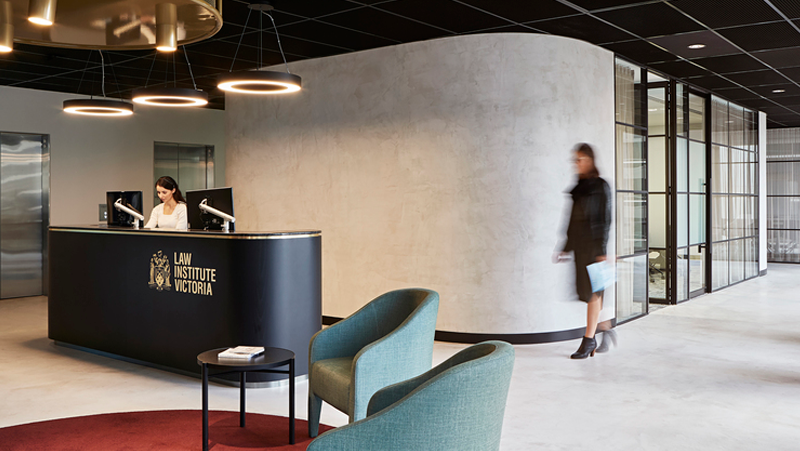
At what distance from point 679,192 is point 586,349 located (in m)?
4.34

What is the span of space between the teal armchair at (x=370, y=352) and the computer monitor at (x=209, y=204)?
1.90 m

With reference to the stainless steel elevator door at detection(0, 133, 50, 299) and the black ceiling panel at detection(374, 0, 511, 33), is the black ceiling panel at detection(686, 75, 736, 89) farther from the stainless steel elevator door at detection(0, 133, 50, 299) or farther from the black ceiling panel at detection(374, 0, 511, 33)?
the stainless steel elevator door at detection(0, 133, 50, 299)

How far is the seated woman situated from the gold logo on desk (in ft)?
3.70

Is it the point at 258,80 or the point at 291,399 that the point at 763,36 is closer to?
the point at 258,80

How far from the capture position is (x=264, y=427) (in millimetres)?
4234

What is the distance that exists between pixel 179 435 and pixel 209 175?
29.1 feet

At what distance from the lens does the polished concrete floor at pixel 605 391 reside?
409cm

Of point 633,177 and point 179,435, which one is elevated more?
point 633,177

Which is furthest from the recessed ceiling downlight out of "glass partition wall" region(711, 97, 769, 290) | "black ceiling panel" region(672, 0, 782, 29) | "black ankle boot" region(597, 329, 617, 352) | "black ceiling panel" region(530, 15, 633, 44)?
"glass partition wall" region(711, 97, 769, 290)

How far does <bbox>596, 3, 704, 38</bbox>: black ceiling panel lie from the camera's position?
604cm

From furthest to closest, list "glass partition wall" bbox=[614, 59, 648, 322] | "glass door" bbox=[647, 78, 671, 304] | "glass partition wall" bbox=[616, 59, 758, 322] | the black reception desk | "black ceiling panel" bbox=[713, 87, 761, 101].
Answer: "black ceiling panel" bbox=[713, 87, 761, 101] → "glass door" bbox=[647, 78, 671, 304] → "glass partition wall" bbox=[616, 59, 758, 322] → "glass partition wall" bbox=[614, 59, 648, 322] → the black reception desk

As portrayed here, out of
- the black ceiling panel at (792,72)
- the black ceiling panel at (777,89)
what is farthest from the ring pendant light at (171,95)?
the black ceiling panel at (777,89)

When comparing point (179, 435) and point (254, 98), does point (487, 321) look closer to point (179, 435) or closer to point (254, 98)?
point (179, 435)

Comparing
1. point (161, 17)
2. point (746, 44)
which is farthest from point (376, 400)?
point (746, 44)
